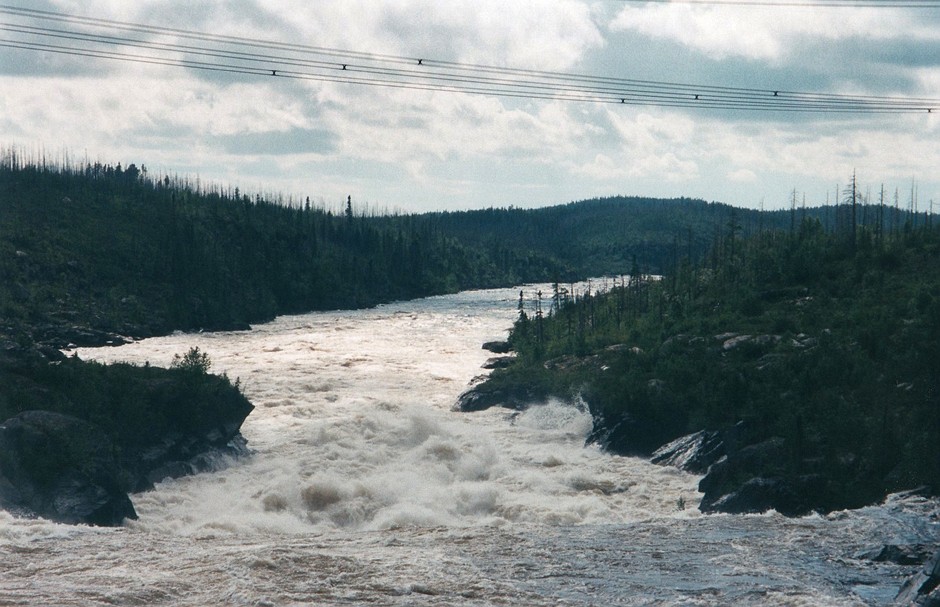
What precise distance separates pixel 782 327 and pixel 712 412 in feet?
53.5

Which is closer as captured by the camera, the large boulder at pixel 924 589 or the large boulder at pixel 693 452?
the large boulder at pixel 924 589

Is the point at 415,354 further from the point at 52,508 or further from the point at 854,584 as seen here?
the point at 854,584

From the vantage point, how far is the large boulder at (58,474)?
37.8 metres

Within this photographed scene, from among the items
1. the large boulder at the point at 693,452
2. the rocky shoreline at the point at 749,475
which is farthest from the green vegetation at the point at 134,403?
the large boulder at the point at 693,452

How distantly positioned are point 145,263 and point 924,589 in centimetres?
13993

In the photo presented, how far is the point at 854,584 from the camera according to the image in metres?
27.9

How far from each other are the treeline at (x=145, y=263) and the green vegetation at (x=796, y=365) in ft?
212

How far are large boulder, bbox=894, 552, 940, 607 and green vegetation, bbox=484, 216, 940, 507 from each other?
1404cm

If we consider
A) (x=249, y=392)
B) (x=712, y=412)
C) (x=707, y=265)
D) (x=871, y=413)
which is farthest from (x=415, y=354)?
(x=871, y=413)

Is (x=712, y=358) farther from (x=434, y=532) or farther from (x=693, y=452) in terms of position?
(x=434, y=532)

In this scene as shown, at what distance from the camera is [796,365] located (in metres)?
53.6

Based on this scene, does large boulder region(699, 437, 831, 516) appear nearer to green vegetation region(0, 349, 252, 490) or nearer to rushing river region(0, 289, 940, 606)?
rushing river region(0, 289, 940, 606)

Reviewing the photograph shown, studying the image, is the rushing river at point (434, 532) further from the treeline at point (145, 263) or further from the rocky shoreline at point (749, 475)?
the treeline at point (145, 263)

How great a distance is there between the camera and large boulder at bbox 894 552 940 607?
24016 mm
